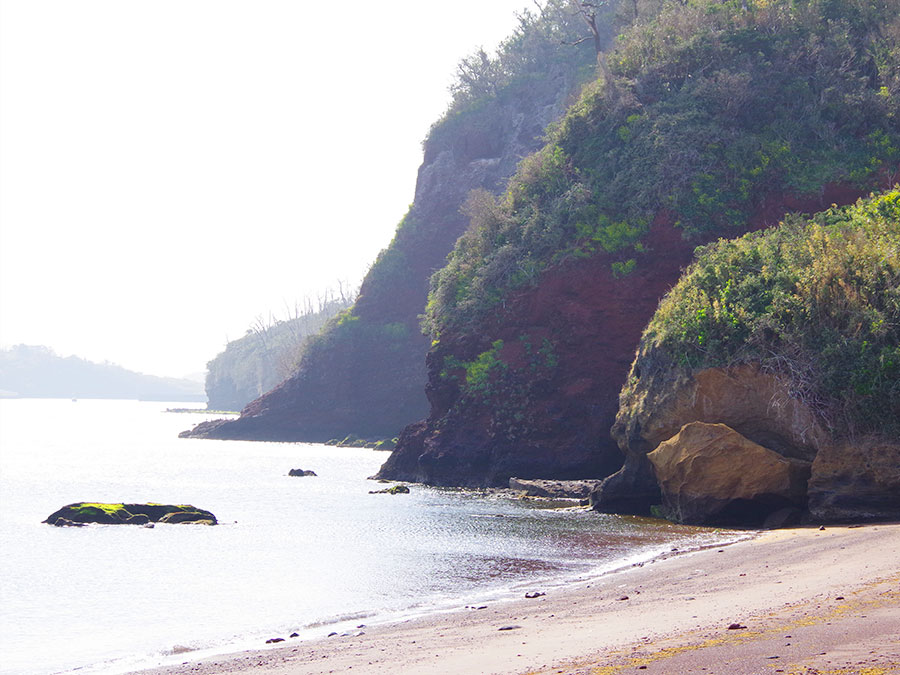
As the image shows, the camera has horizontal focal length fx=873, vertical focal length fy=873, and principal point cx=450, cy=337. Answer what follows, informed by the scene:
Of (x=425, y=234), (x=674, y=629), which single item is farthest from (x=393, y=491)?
(x=425, y=234)

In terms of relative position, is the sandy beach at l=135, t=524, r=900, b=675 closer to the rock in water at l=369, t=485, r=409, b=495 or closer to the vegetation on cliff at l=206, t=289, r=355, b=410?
the rock in water at l=369, t=485, r=409, b=495

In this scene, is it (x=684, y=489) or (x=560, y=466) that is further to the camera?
(x=560, y=466)

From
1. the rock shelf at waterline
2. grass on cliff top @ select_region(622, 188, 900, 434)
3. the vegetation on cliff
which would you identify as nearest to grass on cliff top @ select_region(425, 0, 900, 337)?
grass on cliff top @ select_region(622, 188, 900, 434)

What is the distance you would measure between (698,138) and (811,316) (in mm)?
17926

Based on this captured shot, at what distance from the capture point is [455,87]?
77.2m

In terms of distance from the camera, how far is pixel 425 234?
75.4 metres

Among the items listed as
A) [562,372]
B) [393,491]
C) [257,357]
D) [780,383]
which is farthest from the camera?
[257,357]

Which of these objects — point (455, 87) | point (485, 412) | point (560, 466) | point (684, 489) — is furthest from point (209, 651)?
point (455, 87)

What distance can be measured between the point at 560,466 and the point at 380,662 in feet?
85.7

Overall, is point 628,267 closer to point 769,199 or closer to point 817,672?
point 769,199

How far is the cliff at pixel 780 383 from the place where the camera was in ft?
70.4

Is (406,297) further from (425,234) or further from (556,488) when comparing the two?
(556,488)

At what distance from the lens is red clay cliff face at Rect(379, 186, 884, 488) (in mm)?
36250

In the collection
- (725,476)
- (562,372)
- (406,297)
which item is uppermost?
(406,297)
